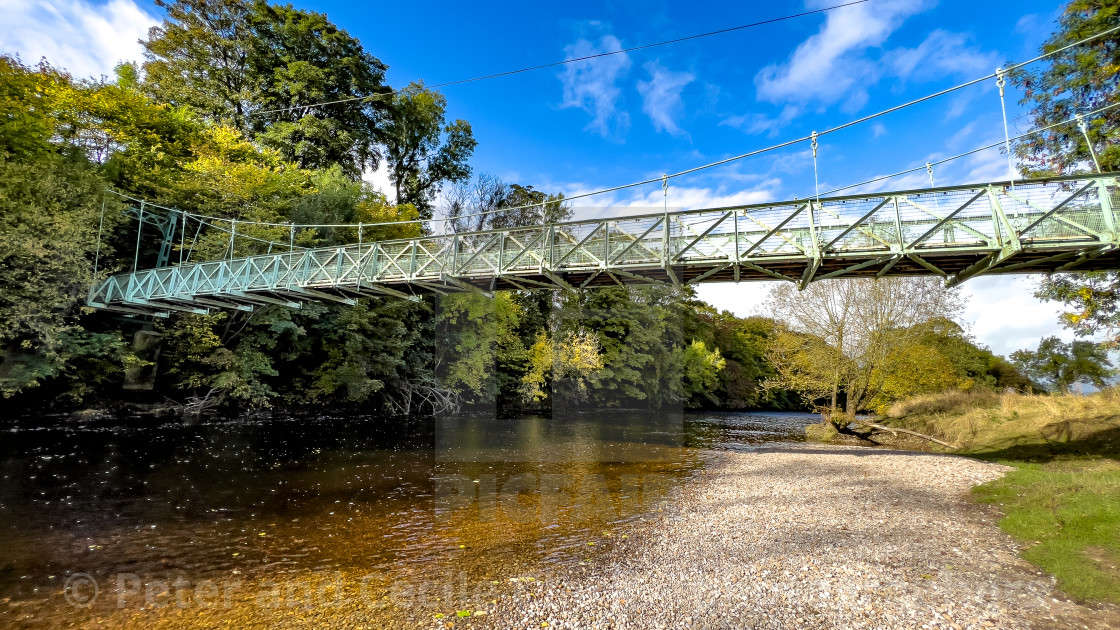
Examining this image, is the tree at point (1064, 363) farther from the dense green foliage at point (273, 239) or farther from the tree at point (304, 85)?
the tree at point (304, 85)

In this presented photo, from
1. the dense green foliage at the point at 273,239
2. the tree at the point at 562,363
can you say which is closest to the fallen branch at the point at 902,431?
the dense green foliage at the point at 273,239

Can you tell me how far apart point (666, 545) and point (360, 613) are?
3235 millimetres

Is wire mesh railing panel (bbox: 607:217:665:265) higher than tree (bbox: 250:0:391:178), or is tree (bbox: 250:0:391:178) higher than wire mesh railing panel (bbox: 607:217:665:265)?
tree (bbox: 250:0:391:178)

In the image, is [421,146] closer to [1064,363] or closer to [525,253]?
[525,253]

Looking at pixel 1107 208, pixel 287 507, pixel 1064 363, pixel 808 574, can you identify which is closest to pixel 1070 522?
pixel 808 574

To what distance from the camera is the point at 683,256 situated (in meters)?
10.8

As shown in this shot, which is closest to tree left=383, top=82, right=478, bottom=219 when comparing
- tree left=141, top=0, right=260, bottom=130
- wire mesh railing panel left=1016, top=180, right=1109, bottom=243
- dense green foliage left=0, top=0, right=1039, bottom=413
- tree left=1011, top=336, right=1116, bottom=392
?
dense green foliage left=0, top=0, right=1039, bottom=413

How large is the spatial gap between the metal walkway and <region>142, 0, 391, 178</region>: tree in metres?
12.8

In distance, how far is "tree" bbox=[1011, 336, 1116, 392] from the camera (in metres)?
22.0

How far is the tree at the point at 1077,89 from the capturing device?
1124 cm

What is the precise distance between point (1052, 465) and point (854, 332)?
742cm

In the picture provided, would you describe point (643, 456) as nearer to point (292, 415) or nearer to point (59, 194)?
point (292, 415)

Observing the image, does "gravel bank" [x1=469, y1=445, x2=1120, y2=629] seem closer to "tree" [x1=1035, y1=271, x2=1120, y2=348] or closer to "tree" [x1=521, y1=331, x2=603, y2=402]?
"tree" [x1=1035, y1=271, x2=1120, y2=348]

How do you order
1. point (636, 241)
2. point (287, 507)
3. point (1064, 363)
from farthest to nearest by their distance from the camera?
point (1064, 363) < point (636, 241) < point (287, 507)
